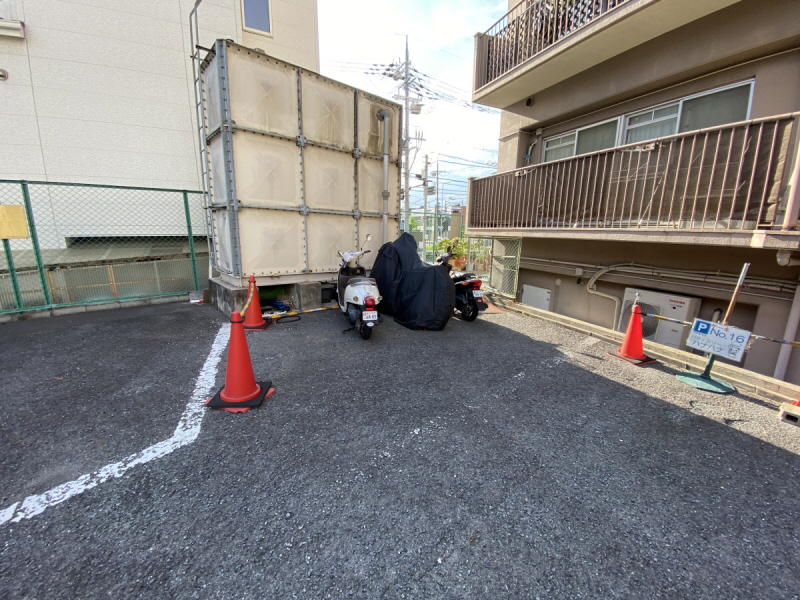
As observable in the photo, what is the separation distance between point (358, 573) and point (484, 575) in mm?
544

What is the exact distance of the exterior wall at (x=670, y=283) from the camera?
161 inches

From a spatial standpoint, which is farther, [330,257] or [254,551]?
[330,257]

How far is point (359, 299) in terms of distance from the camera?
4223 millimetres

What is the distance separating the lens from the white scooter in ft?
13.2

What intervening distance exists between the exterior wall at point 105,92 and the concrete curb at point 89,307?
2.69 m

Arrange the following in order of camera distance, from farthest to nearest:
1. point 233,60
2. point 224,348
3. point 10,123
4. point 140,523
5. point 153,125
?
1. point 153,125
2. point 10,123
3. point 233,60
4. point 224,348
5. point 140,523

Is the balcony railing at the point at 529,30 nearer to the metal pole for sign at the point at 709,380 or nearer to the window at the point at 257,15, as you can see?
the metal pole for sign at the point at 709,380

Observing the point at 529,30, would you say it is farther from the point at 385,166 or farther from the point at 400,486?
the point at 400,486

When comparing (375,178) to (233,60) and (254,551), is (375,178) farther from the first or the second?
(254,551)

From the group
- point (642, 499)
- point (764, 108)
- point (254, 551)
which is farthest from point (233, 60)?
point (764, 108)

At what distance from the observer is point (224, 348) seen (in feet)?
12.6

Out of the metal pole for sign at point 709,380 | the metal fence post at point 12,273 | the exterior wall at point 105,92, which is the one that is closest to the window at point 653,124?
the metal pole for sign at point 709,380

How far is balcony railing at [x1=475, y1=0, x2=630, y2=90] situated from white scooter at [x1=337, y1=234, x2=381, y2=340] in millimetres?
5133

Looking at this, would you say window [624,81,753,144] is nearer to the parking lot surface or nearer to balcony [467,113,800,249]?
balcony [467,113,800,249]
